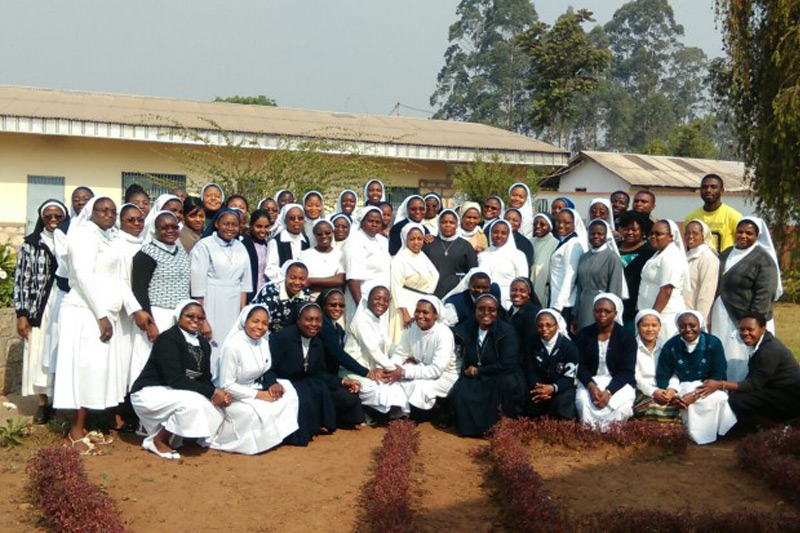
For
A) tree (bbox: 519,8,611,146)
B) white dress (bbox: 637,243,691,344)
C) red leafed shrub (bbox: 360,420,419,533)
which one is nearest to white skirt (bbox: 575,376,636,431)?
white dress (bbox: 637,243,691,344)

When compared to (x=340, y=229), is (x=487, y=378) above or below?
below

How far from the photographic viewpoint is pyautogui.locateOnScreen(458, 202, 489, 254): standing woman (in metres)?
8.31

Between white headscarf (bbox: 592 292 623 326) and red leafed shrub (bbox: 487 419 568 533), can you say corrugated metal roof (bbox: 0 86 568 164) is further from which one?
red leafed shrub (bbox: 487 419 568 533)

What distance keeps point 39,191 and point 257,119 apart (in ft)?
15.5

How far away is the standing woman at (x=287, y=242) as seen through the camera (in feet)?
24.4

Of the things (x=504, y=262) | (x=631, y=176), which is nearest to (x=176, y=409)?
(x=504, y=262)

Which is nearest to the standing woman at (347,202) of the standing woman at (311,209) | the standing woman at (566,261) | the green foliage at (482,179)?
the standing woman at (311,209)

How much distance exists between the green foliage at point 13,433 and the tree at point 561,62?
1100 inches

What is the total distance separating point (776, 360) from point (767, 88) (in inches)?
285

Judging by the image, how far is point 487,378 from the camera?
7043mm

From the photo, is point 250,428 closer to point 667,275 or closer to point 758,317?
point 667,275

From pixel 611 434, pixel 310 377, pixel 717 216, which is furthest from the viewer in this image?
pixel 717 216

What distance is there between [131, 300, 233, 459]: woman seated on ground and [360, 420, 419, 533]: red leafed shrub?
4.03ft

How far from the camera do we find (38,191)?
48.4 ft
